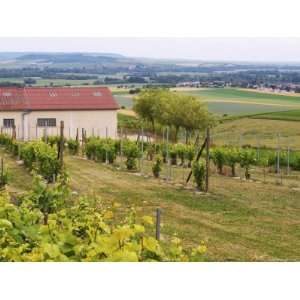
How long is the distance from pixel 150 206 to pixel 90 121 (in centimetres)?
1823

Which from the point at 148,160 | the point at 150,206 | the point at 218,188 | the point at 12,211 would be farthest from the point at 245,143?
the point at 12,211

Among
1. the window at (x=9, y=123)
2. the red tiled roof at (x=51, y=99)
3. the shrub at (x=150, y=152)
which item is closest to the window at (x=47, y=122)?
the red tiled roof at (x=51, y=99)

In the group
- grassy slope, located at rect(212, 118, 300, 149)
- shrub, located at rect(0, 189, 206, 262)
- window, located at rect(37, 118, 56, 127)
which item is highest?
shrub, located at rect(0, 189, 206, 262)

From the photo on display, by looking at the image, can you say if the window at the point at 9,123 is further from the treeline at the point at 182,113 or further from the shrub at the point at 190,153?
the shrub at the point at 190,153

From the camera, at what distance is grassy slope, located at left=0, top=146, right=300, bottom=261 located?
273 inches

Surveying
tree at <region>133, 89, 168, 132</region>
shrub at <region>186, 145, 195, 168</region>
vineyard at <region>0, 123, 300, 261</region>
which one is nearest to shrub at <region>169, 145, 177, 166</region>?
vineyard at <region>0, 123, 300, 261</region>

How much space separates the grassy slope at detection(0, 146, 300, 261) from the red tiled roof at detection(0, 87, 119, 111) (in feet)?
40.3

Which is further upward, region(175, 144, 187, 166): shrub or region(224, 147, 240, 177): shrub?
region(224, 147, 240, 177): shrub

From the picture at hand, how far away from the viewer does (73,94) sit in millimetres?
27109

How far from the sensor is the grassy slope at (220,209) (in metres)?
6.95

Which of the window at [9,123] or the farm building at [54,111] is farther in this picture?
the window at [9,123]

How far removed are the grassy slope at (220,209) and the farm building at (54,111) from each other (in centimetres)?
1200

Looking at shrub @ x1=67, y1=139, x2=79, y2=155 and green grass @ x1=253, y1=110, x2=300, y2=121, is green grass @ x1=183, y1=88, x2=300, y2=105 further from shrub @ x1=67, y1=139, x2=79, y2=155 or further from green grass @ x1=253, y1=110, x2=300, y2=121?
green grass @ x1=253, y1=110, x2=300, y2=121
